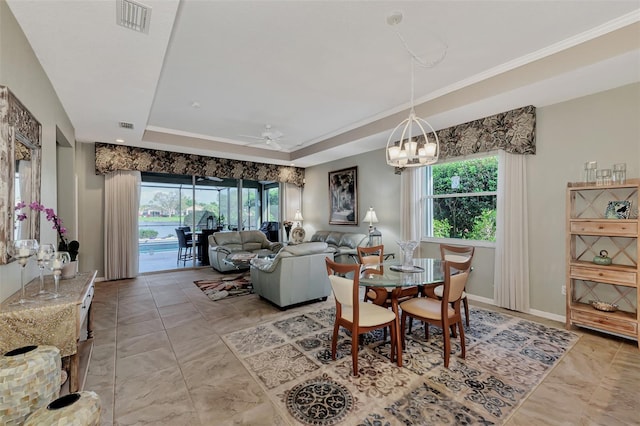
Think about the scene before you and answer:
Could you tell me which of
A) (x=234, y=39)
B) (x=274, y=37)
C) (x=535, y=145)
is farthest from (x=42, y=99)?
(x=535, y=145)

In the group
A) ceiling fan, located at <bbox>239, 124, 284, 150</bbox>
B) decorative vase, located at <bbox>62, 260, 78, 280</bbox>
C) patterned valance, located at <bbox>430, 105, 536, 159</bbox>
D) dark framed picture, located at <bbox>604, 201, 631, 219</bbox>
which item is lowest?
decorative vase, located at <bbox>62, 260, 78, 280</bbox>

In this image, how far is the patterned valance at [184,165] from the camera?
18.6 ft

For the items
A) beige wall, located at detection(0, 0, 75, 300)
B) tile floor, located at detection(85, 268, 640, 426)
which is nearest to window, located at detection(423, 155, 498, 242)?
tile floor, located at detection(85, 268, 640, 426)

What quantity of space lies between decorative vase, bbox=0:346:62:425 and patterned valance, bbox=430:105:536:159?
16.5 ft

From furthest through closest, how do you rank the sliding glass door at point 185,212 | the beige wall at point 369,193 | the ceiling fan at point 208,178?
1. the ceiling fan at point 208,178
2. the sliding glass door at point 185,212
3. the beige wall at point 369,193

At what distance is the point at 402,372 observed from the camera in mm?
2426

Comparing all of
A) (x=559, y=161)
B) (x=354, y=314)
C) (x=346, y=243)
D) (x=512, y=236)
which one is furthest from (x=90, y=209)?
(x=559, y=161)

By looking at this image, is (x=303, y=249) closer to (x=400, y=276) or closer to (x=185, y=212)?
(x=400, y=276)

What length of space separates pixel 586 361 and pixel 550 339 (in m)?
0.44

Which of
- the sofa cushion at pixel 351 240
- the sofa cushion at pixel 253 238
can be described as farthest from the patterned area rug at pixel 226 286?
the sofa cushion at pixel 351 240

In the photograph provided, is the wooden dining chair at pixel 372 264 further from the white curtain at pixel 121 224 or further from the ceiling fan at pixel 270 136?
the white curtain at pixel 121 224

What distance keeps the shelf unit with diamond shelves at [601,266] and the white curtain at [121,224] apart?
7.40 m

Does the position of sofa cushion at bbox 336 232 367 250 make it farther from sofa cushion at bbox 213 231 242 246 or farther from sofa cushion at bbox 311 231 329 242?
sofa cushion at bbox 213 231 242 246

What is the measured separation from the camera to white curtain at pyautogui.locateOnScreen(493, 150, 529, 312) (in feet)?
12.5
